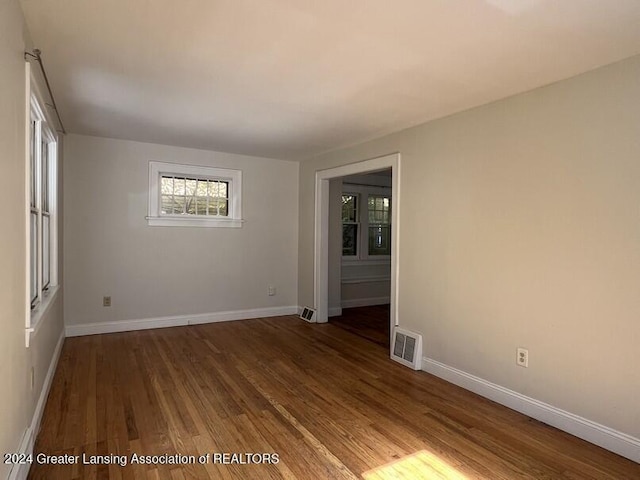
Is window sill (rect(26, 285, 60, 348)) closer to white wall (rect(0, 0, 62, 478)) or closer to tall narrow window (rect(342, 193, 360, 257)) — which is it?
white wall (rect(0, 0, 62, 478))

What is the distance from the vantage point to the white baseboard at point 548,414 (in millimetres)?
2123

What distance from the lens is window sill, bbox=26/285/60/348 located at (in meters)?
2.08

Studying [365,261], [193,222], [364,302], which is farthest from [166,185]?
[364,302]

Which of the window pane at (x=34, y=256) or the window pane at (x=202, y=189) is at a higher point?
the window pane at (x=202, y=189)

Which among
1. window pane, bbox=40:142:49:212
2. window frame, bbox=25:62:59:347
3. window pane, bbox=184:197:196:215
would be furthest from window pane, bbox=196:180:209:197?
window pane, bbox=40:142:49:212

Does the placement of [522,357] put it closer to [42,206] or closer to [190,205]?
[42,206]

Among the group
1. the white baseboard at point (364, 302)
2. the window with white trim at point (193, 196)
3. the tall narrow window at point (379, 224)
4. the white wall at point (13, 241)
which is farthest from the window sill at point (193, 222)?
the white wall at point (13, 241)

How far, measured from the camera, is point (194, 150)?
4820 millimetres

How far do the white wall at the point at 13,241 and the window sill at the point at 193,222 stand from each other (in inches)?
108

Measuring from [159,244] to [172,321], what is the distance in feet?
3.21

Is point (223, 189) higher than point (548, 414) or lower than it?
higher

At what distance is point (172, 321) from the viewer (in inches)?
187

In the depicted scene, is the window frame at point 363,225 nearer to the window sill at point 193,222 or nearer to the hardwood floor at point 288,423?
the window sill at point 193,222

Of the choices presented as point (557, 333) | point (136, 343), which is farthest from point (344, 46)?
point (136, 343)
